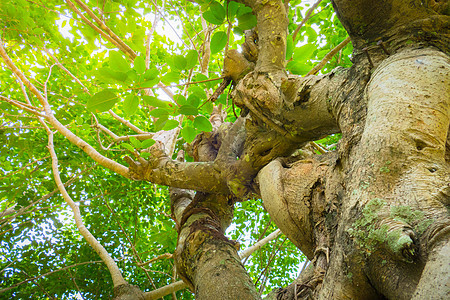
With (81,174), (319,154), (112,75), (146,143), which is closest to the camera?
(112,75)

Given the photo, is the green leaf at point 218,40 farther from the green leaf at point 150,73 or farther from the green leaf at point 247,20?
the green leaf at point 150,73

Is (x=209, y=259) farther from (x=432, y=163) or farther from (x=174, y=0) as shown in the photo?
(x=174, y=0)

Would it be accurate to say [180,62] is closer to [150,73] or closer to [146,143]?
[150,73]

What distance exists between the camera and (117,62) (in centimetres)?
146

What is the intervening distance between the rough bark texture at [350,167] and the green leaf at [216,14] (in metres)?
0.28

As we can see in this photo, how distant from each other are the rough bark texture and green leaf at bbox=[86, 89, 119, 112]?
2.21ft

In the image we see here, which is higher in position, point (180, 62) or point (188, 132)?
point (180, 62)

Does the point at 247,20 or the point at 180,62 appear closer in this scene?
the point at 180,62

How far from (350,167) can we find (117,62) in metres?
1.18

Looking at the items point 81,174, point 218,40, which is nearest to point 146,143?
point 218,40

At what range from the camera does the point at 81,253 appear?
3729mm

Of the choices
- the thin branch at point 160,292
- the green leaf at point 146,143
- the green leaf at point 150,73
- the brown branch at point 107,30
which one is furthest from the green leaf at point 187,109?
the brown branch at point 107,30

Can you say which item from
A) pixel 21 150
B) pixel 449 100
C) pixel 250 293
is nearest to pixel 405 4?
pixel 449 100

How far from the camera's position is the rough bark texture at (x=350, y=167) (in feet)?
2.25
